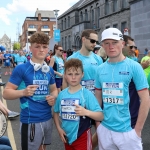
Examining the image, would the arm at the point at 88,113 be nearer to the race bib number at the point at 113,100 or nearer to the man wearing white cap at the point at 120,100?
the man wearing white cap at the point at 120,100

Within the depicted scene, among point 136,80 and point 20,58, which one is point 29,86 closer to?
point 136,80

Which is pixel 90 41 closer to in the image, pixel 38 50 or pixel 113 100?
pixel 38 50

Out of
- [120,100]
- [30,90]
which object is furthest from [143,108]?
[30,90]

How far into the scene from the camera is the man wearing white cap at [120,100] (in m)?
2.58

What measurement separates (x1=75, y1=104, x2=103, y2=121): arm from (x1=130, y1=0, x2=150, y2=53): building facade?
19.4m

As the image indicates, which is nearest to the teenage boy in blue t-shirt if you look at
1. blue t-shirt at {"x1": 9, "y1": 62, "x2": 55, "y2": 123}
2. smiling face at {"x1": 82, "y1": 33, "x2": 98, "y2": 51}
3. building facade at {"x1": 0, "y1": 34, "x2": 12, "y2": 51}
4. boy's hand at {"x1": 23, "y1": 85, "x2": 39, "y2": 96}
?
blue t-shirt at {"x1": 9, "y1": 62, "x2": 55, "y2": 123}

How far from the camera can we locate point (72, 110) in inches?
112

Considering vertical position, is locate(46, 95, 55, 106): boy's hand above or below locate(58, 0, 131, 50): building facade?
below

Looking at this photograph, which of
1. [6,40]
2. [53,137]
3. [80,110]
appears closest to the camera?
[80,110]

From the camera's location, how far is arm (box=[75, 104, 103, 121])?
2.76 m

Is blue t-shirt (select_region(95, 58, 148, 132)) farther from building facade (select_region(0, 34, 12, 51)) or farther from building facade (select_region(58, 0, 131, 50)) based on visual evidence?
building facade (select_region(0, 34, 12, 51))

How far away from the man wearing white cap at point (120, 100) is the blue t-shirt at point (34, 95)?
0.72 m

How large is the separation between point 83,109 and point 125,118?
0.45 meters

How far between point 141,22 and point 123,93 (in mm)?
20276
